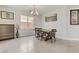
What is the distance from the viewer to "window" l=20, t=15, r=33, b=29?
3674 mm

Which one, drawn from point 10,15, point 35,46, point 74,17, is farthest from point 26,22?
point 74,17

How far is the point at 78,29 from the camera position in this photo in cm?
362

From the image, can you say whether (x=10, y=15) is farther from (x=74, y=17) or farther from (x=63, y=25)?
(x=74, y=17)

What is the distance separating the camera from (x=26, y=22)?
3748 mm

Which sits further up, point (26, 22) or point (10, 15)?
point (10, 15)

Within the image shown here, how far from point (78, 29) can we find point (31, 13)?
177cm

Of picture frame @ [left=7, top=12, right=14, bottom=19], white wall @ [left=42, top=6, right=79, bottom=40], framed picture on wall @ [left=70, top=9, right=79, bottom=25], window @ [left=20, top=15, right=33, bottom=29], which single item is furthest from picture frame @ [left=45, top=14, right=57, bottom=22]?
picture frame @ [left=7, top=12, right=14, bottom=19]

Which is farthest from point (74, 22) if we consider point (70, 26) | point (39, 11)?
point (39, 11)

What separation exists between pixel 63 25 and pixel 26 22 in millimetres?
1358

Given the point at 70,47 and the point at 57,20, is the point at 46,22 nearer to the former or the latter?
the point at 57,20

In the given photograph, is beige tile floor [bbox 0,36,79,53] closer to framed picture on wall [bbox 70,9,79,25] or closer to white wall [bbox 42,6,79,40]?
white wall [bbox 42,6,79,40]

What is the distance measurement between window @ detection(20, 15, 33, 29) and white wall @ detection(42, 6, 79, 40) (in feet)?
1.57

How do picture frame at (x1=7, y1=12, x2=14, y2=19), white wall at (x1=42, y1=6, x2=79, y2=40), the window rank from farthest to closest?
picture frame at (x1=7, y1=12, x2=14, y2=19) < the window < white wall at (x1=42, y1=6, x2=79, y2=40)
